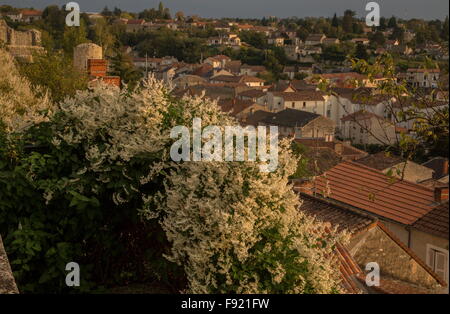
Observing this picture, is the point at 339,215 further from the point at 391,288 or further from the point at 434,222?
the point at 434,222

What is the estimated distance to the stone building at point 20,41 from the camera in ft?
68.4

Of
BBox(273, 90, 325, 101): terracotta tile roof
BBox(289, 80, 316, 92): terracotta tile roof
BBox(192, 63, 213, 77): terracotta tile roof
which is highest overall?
BBox(192, 63, 213, 77): terracotta tile roof

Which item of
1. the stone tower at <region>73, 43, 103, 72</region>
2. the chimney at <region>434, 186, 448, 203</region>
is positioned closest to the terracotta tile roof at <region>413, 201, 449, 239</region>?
the chimney at <region>434, 186, 448, 203</region>

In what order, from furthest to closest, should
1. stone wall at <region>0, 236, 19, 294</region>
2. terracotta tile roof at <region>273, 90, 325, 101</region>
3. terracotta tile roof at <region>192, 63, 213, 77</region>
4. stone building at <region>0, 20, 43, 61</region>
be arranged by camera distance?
terracotta tile roof at <region>192, 63, 213, 77</region> < terracotta tile roof at <region>273, 90, 325, 101</region> < stone building at <region>0, 20, 43, 61</region> < stone wall at <region>0, 236, 19, 294</region>

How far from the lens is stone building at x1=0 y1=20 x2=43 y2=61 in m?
20.8

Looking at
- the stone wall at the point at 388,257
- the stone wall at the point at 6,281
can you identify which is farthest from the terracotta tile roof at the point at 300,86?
the stone wall at the point at 6,281

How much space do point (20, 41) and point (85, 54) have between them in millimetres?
5424

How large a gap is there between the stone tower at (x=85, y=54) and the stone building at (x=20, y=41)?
6.54 ft

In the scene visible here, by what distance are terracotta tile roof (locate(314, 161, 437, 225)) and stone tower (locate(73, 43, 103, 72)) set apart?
27.2ft

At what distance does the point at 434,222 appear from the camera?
1015 cm

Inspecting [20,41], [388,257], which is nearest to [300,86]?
[20,41]

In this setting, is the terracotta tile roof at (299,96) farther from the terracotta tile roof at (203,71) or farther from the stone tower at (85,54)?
the stone tower at (85,54)

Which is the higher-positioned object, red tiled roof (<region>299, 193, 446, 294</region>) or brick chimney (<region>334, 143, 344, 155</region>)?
red tiled roof (<region>299, 193, 446, 294</region>)

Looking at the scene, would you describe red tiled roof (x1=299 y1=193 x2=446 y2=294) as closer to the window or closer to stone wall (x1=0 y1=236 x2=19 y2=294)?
the window
